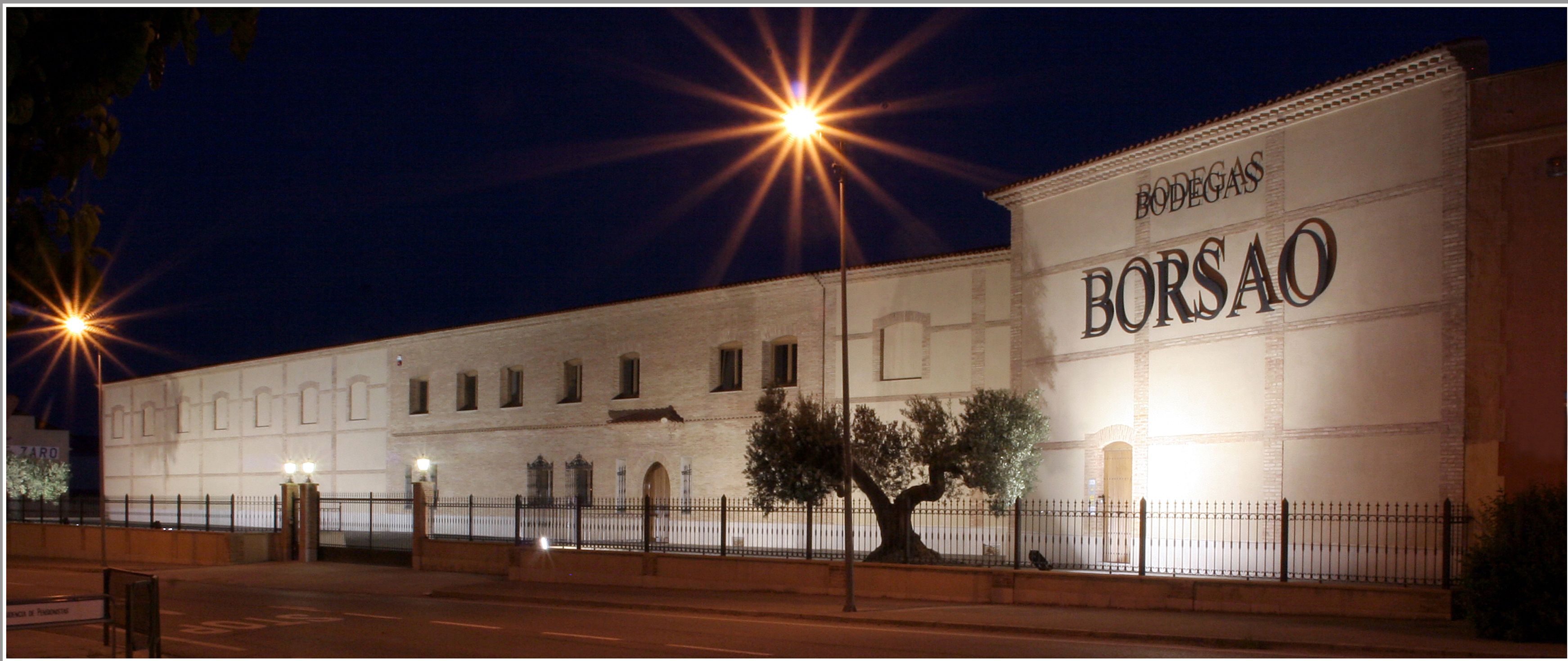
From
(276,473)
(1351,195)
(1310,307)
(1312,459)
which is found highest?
(1351,195)

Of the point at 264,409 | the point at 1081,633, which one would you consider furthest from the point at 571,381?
the point at 1081,633

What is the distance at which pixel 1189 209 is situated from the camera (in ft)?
80.3

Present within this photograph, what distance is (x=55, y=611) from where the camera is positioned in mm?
10914

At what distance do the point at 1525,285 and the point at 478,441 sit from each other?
111 ft

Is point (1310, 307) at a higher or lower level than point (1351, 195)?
lower

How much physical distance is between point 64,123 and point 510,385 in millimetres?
38754

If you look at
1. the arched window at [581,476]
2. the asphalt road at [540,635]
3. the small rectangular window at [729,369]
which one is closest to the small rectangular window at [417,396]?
the arched window at [581,476]

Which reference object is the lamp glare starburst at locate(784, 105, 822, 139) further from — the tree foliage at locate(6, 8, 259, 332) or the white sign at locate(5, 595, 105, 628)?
the tree foliage at locate(6, 8, 259, 332)

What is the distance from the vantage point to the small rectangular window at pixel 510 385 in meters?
43.7

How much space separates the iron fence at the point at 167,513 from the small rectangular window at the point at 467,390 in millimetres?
7110

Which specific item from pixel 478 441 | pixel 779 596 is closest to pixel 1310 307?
pixel 779 596

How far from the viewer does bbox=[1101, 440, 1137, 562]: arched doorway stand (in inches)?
979

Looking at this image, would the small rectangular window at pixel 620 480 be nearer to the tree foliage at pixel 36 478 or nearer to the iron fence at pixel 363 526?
the iron fence at pixel 363 526

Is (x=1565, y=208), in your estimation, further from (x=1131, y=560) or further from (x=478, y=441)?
(x=478, y=441)
